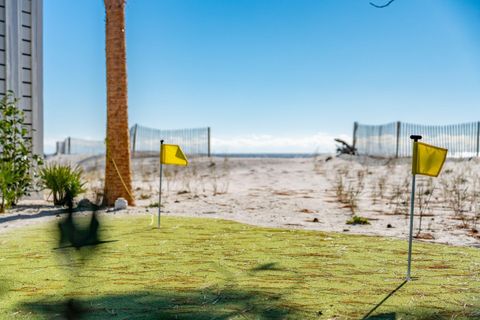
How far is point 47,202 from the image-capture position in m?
11.2

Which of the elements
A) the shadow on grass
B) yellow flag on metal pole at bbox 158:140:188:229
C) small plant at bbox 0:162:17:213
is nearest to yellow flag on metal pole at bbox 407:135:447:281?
the shadow on grass

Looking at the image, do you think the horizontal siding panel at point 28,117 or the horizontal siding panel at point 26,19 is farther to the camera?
the horizontal siding panel at point 28,117

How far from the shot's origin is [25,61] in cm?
1148

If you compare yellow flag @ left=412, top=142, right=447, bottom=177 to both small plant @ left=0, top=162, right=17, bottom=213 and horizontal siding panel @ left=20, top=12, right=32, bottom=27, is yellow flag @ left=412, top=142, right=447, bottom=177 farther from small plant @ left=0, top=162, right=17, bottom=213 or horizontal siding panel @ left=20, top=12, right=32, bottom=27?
horizontal siding panel @ left=20, top=12, right=32, bottom=27

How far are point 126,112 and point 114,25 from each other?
1.62 meters

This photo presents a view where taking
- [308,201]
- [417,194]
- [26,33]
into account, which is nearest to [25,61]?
[26,33]

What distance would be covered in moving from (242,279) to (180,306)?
0.84 metres

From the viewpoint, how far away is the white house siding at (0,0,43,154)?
11070mm

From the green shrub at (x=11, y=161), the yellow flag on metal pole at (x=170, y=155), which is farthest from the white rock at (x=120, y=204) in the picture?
the yellow flag on metal pole at (x=170, y=155)

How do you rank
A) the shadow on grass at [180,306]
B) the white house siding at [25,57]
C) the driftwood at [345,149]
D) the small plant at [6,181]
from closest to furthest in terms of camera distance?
1. the shadow on grass at [180,306]
2. the small plant at [6,181]
3. the white house siding at [25,57]
4. the driftwood at [345,149]

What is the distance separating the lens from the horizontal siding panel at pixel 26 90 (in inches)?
451

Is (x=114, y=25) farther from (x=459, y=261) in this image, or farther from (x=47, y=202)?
(x=459, y=261)

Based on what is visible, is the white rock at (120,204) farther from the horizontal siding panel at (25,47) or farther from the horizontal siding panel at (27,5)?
the horizontal siding panel at (27,5)

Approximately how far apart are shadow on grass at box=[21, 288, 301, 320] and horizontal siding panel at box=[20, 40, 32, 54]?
9149 mm
